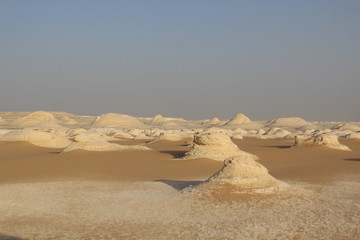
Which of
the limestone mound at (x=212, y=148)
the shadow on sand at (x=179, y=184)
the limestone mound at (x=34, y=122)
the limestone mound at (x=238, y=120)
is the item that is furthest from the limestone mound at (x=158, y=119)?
the shadow on sand at (x=179, y=184)

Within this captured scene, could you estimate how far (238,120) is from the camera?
77.6 meters

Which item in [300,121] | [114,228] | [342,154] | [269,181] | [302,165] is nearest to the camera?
[114,228]

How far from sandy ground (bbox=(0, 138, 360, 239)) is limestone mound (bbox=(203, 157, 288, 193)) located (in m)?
0.55

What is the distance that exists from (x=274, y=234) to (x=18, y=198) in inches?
227

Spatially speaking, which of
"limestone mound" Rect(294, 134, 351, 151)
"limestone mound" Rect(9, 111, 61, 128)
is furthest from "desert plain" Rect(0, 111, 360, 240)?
"limestone mound" Rect(9, 111, 61, 128)

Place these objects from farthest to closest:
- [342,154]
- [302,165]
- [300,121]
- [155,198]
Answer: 1. [300,121]
2. [342,154]
3. [302,165]
4. [155,198]

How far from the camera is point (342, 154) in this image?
1950 centimetres

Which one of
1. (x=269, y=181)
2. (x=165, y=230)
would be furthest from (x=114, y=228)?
(x=269, y=181)

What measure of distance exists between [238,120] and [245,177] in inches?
2718

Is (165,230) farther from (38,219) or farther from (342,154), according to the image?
(342,154)

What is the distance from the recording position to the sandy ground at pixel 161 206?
6113 millimetres

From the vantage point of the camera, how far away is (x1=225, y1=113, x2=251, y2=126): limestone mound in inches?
3017

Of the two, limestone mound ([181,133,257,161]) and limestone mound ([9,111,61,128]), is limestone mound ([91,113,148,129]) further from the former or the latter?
limestone mound ([181,133,257,161])

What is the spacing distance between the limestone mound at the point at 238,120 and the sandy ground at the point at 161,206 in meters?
62.5
